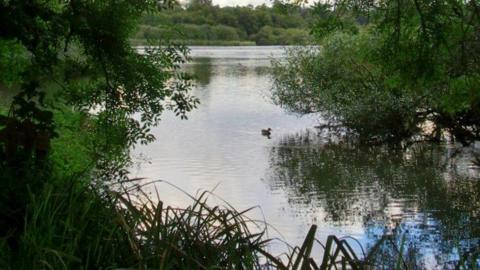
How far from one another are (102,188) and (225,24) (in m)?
46.8

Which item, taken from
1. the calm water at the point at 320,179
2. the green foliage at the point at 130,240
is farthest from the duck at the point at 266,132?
the green foliage at the point at 130,240

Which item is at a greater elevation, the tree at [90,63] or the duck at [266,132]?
the tree at [90,63]

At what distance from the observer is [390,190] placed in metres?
13.5

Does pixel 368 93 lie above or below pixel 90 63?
below

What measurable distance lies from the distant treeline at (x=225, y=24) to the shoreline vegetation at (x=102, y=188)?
0.43ft

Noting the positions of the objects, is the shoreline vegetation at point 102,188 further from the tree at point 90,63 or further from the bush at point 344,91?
the bush at point 344,91

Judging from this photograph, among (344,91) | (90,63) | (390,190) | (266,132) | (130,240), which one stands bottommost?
(266,132)

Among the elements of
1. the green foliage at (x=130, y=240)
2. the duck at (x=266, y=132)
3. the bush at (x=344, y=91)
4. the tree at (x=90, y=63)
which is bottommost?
the duck at (x=266, y=132)

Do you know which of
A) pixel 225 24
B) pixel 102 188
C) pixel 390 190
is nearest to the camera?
pixel 102 188

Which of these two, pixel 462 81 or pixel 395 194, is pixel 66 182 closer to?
pixel 462 81

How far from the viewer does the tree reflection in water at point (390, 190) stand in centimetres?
946

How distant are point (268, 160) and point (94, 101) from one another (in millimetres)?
11251

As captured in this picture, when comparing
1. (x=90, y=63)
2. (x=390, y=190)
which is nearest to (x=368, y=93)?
(x=390, y=190)

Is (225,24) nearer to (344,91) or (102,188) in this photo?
(344,91)
